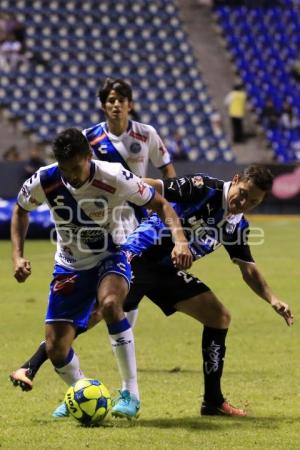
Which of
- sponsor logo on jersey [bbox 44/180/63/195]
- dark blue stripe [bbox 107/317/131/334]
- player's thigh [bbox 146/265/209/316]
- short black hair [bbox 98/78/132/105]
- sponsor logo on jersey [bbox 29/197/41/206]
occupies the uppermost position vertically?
short black hair [bbox 98/78/132/105]

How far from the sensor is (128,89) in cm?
920

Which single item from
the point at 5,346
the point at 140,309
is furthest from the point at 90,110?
the point at 5,346

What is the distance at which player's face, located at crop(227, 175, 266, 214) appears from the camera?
6.69 metres

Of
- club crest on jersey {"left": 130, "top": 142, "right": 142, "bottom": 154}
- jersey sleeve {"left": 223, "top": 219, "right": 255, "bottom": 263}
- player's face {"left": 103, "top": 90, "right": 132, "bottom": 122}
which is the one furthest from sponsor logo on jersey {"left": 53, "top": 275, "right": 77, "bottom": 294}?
club crest on jersey {"left": 130, "top": 142, "right": 142, "bottom": 154}

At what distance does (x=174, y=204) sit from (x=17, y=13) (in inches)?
905

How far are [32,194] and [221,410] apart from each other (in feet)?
6.53

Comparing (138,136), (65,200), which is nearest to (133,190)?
(65,200)

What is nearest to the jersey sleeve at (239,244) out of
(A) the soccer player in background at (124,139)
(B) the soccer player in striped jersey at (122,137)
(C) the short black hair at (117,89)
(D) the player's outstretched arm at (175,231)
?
(D) the player's outstretched arm at (175,231)

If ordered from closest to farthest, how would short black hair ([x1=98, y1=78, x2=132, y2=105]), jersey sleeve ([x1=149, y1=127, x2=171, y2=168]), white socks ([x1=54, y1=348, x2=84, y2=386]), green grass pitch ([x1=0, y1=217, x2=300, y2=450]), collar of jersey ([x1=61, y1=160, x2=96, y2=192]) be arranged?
green grass pitch ([x1=0, y1=217, x2=300, y2=450])
collar of jersey ([x1=61, y1=160, x2=96, y2=192])
white socks ([x1=54, y1=348, x2=84, y2=386])
short black hair ([x1=98, y1=78, x2=132, y2=105])
jersey sleeve ([x1=149, y1=127, x2=171, y2=168])

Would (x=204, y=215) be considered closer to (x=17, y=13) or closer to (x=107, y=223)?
(x=107, y=223)

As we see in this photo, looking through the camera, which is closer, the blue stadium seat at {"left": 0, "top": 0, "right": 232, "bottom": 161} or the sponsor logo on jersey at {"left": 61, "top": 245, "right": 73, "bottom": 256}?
the sponsor logo on jersey at {"left": 61, "top": 245, "right": 73, "bottom": 256}

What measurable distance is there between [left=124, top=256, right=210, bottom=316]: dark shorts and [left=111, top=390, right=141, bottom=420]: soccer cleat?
2.74 feet

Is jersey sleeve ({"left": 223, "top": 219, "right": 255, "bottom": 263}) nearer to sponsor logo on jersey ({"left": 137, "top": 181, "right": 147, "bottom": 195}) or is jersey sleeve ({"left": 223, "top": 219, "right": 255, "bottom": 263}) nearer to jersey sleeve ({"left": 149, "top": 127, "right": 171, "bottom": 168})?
sponsor logo on jersey ({"left": 137, "top": 181, "right": 147, "bottom": 195})

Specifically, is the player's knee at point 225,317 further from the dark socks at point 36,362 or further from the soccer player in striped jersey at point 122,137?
the soccer player in striped jersey at point 122,137
